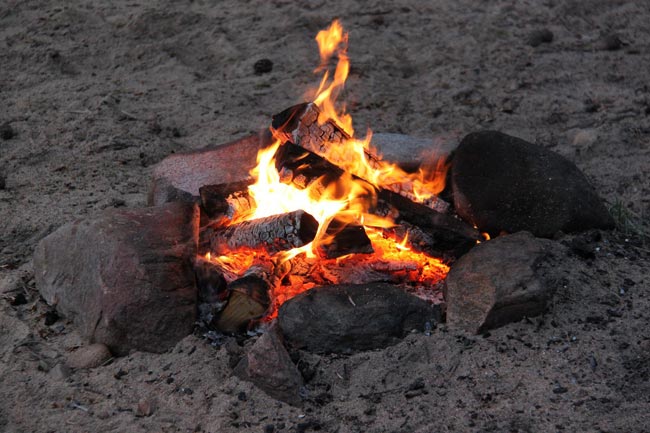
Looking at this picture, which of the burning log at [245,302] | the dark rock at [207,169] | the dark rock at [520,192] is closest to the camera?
the burning log at [245,302]

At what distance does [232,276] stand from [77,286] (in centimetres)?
70

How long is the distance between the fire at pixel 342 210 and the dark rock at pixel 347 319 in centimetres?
23

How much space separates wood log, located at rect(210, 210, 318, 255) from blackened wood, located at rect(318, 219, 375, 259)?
0.41ft

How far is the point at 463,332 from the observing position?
3.41m

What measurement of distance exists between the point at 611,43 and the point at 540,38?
1.81 feet

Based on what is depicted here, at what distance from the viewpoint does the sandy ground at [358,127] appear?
3.12 metres

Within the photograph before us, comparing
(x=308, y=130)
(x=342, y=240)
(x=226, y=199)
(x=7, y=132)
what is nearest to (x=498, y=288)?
(x=342, y=240)

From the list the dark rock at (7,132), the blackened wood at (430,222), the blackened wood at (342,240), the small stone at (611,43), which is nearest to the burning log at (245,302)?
the blackened wood at (342,240)

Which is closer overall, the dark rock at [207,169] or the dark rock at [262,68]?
the dark rock at [207,169]

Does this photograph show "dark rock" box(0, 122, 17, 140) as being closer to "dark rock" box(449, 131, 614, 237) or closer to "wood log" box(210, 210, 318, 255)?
"wood log" box(210, 210, 318, 255)

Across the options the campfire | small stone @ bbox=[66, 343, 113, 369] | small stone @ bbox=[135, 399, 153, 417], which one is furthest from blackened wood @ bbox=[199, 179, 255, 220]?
small stone @ bbox=[135, 399, 153, 417]

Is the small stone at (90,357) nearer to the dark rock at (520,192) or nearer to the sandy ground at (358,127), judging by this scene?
the sandy ground at (358,127)

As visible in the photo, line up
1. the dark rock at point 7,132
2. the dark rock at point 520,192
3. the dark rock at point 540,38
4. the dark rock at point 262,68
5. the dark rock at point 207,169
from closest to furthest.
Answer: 1. the dark rock at point 520,192
2. the dark rock at point 207,169
3. the dark rock at point 7,132
4. the dark rock at point 262,68
5. the dark rock at point 540,38

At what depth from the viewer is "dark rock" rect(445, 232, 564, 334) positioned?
11.1ft
